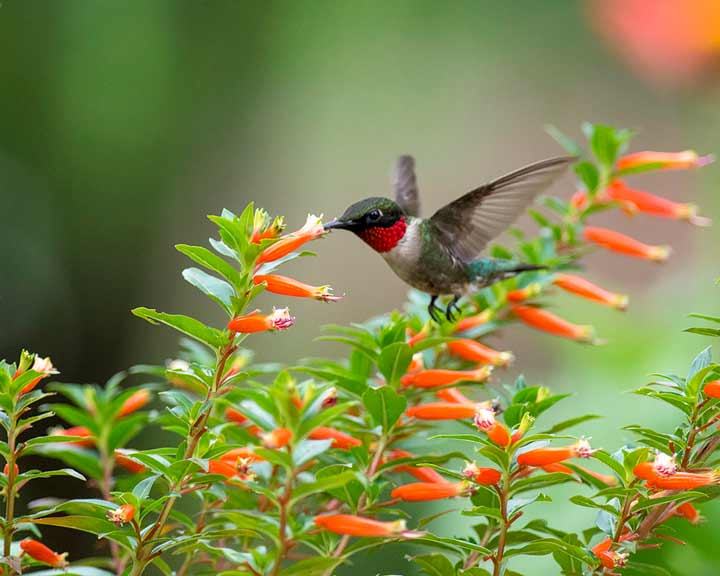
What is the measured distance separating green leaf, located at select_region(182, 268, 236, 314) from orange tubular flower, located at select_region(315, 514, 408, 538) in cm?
29

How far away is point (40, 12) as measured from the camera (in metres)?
5.36

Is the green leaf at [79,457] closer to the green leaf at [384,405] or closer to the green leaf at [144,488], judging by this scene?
the green leaf at [144,488]

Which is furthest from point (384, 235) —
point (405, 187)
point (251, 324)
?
point (251, 324)

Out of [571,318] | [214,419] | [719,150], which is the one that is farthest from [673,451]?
[719,150]

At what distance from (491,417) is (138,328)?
15.2 feet

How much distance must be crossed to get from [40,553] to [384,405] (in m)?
0.47

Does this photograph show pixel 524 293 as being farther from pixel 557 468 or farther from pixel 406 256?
pixel 557 468

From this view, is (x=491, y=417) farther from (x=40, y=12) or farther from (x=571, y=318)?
(x=40, y=12)

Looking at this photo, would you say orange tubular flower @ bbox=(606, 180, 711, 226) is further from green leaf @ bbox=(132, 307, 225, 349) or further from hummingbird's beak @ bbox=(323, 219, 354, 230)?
green leaf @ bbox=(132, 307, 225, 349)

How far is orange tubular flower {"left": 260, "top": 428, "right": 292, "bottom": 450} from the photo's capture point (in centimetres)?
84

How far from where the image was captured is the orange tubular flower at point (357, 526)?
981 millimetres

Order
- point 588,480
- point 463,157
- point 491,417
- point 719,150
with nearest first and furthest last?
point 491,417 → point 588,480 → point 719,150 → point 463,157

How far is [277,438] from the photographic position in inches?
33.5

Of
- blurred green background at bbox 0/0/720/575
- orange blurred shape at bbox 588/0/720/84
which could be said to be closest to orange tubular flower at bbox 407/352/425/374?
blurred green background at bbox 0/0/720/575
